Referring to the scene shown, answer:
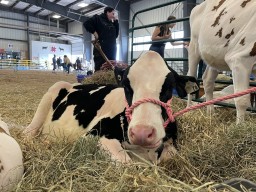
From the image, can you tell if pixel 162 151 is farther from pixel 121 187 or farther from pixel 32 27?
pixel 32 27

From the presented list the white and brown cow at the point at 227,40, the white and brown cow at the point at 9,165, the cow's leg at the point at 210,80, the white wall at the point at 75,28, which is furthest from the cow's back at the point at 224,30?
the white wall at the point at 75,28

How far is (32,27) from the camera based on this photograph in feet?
106

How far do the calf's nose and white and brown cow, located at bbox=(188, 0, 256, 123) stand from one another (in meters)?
1.28

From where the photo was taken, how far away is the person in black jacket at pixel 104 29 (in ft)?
20.2

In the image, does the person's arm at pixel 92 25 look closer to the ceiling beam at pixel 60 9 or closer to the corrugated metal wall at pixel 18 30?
the ceiling beam at pixel 60 9

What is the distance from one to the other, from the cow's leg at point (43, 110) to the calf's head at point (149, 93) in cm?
132

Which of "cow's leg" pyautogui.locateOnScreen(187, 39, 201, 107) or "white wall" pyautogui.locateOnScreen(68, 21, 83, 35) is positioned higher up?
"white wall" pyautogui.locateOnScreen(68, 21, 83, 35)

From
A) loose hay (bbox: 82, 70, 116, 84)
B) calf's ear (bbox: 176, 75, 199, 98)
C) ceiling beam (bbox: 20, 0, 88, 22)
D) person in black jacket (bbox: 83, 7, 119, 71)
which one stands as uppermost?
ceiling beam (bbox: 20, 0, 88, 22)

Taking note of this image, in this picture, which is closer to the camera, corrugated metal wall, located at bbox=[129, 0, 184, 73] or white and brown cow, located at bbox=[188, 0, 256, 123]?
white and brown cow, located at bbox=[188, 0, 256, 123]

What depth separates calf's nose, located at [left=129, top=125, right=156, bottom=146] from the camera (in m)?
1.52

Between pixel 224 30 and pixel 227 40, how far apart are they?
0.12 metres

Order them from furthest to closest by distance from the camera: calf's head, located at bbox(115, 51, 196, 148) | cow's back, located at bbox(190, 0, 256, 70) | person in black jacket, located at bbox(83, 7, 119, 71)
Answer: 1. person in black jacket, located at bbox(83, 7, 119, 71)
2. cow's back, located at bbox(190, 0, 256, 70)
3. calf's head, located at bbox(115, 51, 196, 148)

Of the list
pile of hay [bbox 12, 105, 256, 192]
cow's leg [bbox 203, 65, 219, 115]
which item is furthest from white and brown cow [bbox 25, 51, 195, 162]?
cow's leg [bbox 203, 65, 219, 115]

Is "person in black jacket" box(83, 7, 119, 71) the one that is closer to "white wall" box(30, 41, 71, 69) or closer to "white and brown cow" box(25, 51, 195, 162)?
"white and brown cow" box(25, 51, 195, 162)
